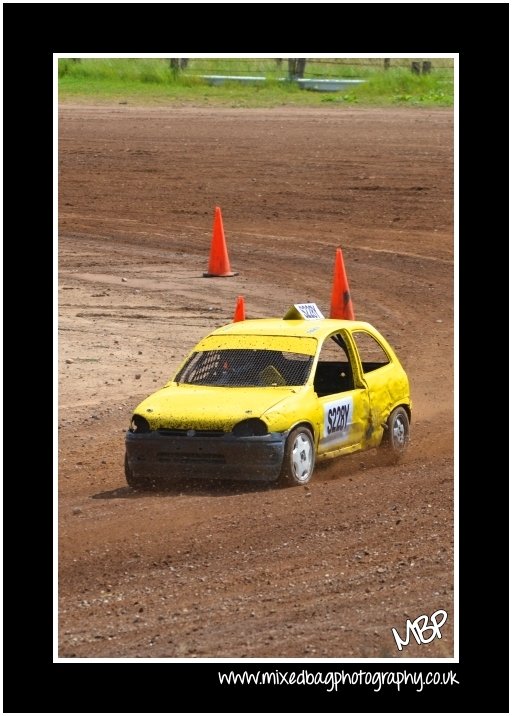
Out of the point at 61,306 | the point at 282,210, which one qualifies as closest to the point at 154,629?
the point at 61,306

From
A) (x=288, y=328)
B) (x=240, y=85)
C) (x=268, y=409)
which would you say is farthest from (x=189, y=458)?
(x=240, y=85)

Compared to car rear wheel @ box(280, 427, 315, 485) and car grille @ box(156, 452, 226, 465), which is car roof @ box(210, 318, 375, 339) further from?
car grille @ box(156, 452, 226, 465)

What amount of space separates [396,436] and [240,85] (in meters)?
24.7

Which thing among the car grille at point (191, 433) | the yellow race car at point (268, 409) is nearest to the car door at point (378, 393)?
the yellow race car at point (268, 409)

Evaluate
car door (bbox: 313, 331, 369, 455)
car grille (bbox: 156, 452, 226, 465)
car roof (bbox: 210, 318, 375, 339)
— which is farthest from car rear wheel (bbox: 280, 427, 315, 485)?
car roof (bbox: 210, 318, 375, 339)

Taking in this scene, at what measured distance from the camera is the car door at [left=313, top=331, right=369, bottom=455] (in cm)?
1312

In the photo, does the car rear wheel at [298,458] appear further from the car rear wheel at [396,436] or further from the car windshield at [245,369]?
the car rear wheel at [396,436]

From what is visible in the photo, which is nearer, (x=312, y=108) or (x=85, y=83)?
(x=312, y=108)

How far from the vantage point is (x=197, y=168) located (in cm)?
2903

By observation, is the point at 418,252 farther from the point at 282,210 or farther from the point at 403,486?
the point at 403,486

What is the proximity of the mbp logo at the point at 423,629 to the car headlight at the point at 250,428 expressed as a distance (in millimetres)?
2679

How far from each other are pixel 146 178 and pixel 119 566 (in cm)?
1811

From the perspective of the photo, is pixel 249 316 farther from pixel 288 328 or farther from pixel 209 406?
pixel 209 406

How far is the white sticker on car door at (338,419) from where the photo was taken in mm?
13109
